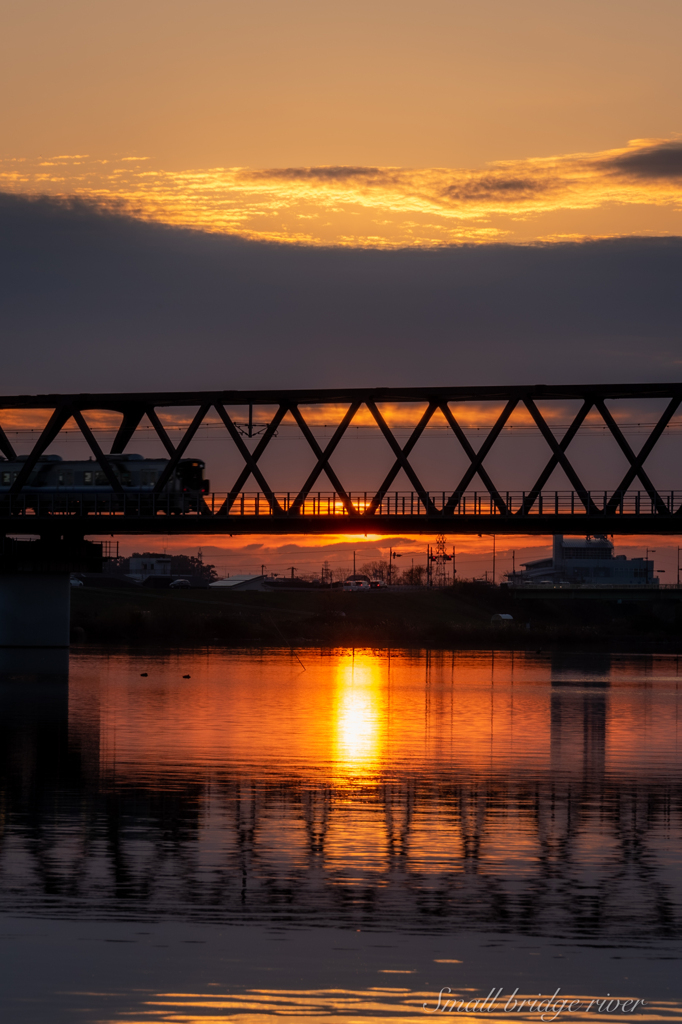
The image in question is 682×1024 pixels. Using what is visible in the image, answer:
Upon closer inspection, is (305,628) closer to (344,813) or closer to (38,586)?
(38,586)

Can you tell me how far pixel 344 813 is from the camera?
83.4 feet

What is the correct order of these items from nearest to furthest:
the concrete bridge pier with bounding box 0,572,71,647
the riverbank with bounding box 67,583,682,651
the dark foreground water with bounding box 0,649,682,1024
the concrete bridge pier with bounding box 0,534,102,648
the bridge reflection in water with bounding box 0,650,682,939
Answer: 1. the dark foreground water with bounding box 0,649,682,1024
2. the bridge reflection in water with bounding box 0,650,682,939
3. the concrete bridge pier with bounding box 0,534,102,648
4. the concrete bridge pier with bounding box 0,572,71,647
5. the riverbank with bounding box 67,583,682,651

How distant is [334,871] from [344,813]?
223 inches

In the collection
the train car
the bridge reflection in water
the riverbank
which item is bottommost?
the riverbank

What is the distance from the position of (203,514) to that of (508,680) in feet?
79.3

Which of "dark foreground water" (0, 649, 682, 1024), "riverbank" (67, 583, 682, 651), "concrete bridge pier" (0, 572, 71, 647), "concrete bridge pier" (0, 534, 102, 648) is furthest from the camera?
"riverbank" (67, 583, 682, 651)

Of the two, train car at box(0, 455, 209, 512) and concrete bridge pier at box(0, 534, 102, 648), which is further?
concrete bridge pier at box(0, 534, 102, 648)


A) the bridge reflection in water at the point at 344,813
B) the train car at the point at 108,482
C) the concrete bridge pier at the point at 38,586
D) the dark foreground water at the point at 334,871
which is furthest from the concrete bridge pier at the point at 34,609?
the dark foreground water at the point at 334,871

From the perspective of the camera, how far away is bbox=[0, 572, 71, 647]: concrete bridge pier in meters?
90.6

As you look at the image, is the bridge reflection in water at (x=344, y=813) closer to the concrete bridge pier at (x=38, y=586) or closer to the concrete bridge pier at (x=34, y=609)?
the concrete bridge pier at (x=38, y=586)

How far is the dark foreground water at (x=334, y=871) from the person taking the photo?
14.0 meters

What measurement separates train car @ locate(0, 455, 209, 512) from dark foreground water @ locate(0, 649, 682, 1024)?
44700mm

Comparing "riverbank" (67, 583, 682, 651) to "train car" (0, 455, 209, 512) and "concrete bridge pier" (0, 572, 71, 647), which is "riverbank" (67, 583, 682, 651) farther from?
"train car" (0, 455, 209, 512)

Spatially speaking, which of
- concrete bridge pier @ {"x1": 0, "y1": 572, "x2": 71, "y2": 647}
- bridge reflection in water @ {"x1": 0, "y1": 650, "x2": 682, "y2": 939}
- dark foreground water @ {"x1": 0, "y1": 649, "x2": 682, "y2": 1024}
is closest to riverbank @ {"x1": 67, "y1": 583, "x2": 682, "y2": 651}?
concrete bridge pier @ {"x1": 0, "y1": 572, "x2": 71, "y2": 647}
